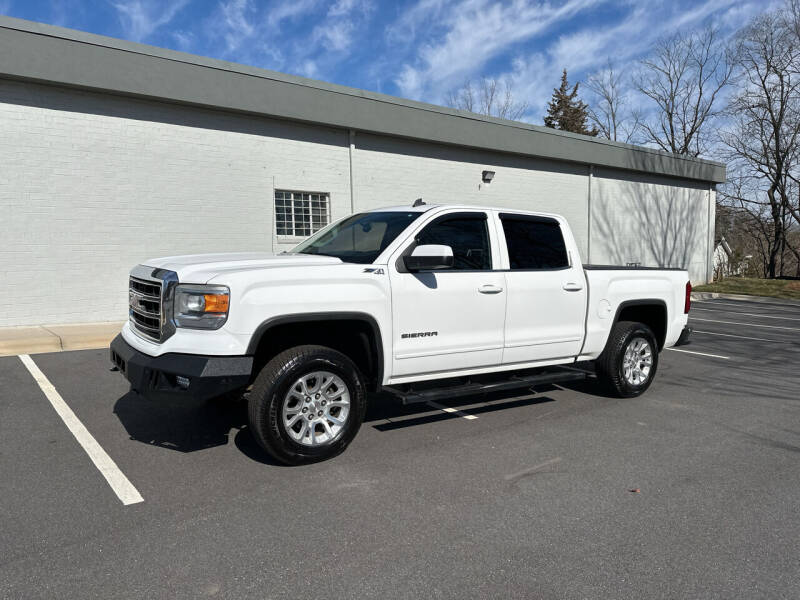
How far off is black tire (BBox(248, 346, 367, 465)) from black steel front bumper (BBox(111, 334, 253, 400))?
0.19m

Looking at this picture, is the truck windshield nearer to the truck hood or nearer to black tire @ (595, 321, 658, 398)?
the truck hood

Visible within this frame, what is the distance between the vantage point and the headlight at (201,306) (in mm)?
3961

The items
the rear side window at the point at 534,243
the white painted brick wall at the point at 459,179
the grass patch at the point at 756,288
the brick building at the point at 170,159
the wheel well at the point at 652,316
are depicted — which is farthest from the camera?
the grass patch at the point at 756,288

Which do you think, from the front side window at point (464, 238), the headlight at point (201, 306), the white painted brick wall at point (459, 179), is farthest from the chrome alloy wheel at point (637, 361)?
the white painted brick wall at point (459, 179)

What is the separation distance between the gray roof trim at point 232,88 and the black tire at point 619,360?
A: 882 centimetres

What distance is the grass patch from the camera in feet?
68.9

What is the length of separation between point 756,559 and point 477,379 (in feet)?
10.0

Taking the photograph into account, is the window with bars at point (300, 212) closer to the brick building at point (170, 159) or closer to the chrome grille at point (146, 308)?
the brick building at point (170, 159)

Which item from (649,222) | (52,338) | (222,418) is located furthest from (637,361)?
(649,222)

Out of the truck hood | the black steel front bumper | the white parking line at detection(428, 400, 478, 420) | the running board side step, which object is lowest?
the white parking line at detection(428, 400, 478, 420)

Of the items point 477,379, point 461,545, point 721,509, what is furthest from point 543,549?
point 477,379

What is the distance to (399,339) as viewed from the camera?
4676 millimetres

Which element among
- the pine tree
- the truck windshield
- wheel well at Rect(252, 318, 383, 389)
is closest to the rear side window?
the truck windshield

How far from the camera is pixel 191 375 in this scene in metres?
3.84
